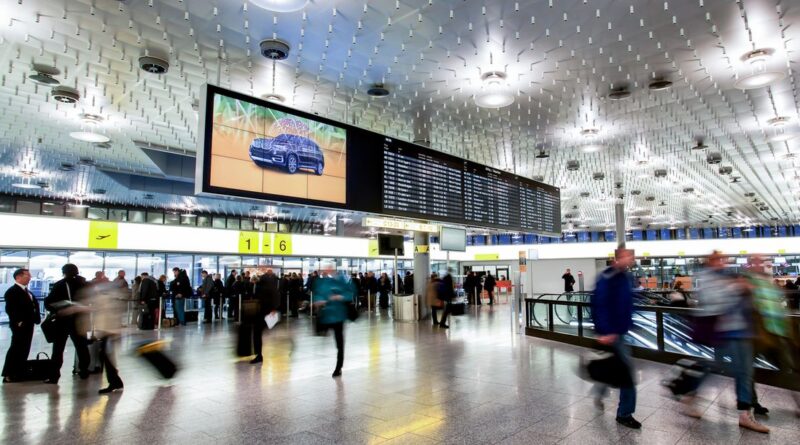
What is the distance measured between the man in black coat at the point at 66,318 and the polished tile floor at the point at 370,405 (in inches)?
10.3

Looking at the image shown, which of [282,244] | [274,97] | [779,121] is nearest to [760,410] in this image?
[779,121]

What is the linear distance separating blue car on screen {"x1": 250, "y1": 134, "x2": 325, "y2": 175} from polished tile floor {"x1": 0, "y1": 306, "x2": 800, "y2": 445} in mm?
2979

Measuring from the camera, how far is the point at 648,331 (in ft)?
26.3

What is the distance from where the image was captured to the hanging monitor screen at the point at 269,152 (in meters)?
6.01

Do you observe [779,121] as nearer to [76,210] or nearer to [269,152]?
[269,152]

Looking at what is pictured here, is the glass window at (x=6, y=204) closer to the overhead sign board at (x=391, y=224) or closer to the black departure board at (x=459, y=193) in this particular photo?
the overhead sign board at (x=391, y=224)

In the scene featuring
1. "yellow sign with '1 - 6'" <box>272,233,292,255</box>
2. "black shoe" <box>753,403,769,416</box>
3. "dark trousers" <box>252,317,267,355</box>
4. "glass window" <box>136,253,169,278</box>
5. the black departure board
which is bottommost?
"black shoe" <box>753,403,769,416</box>

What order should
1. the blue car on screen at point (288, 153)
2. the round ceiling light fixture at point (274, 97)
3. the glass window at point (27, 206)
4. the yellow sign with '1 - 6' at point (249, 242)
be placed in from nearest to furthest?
the blue car on screen at point (288, 153) < the round ceiling light fixture at point (274, 97) < the yellow sign with '1 - 6' at point (249, 242) < the glass window at point (27, 206)

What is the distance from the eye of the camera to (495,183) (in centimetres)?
1095

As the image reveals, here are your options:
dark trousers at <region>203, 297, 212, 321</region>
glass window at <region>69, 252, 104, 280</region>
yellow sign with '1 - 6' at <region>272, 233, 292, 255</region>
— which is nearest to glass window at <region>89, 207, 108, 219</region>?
glass window at <region>69, 252, 104, 280</region>

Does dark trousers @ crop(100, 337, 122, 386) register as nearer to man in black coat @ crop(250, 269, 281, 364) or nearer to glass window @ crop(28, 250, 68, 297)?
man in black coat @ crop(250, 269, 281, 364)

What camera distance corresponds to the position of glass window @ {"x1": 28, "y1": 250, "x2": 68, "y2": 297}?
17.5m

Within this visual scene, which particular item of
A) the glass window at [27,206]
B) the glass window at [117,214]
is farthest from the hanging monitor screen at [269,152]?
the glass window at [117,214]

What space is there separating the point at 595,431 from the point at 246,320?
617cm
